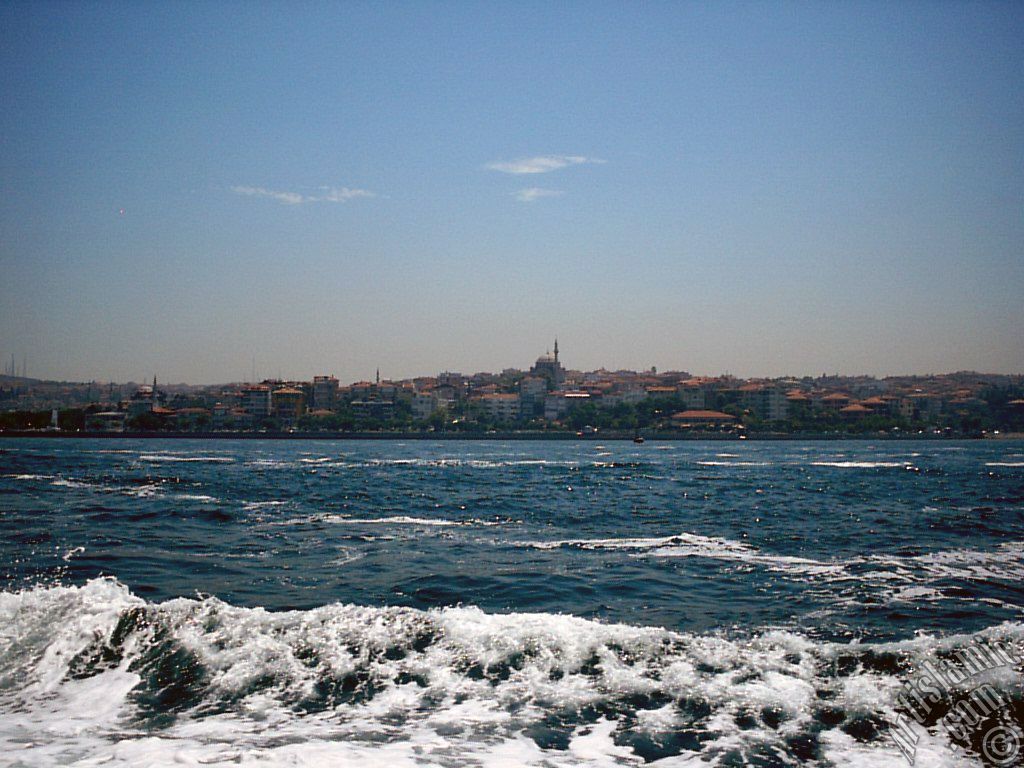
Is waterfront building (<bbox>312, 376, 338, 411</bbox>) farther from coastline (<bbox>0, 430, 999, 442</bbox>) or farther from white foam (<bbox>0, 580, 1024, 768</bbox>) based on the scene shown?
white foam (<bbox>0, 580, 1024, 768</bbox>)

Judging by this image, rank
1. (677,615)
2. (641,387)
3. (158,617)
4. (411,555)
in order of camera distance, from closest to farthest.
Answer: (158,617), (677,615), (411,555), (641,387)

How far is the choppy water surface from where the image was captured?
4734mm

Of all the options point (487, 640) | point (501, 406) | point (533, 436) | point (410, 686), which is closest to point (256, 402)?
point (501, 406)

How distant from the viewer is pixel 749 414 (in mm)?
131625

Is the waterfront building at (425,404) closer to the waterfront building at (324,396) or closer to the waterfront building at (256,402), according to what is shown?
the waterfront building at (324,396)

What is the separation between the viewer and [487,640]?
6.68m

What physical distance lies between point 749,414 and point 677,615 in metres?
129

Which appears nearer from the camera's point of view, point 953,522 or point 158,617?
point 158,617

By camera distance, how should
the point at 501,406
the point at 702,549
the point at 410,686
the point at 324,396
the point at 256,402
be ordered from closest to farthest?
the point at 410,686 < the point at 702,549 < the point at 256,402 < the point at 501,406 < the point at 324,396

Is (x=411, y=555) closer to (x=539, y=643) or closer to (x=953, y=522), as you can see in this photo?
(x=539, y=643)

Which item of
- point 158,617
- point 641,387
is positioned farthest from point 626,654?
point 641,387

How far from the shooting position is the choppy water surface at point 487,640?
473cm

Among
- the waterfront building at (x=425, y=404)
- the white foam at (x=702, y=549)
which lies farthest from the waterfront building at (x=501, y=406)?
the white foam at (x=702, y=549)

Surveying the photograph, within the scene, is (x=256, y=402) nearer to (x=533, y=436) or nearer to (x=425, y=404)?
(x=425, y=404)
